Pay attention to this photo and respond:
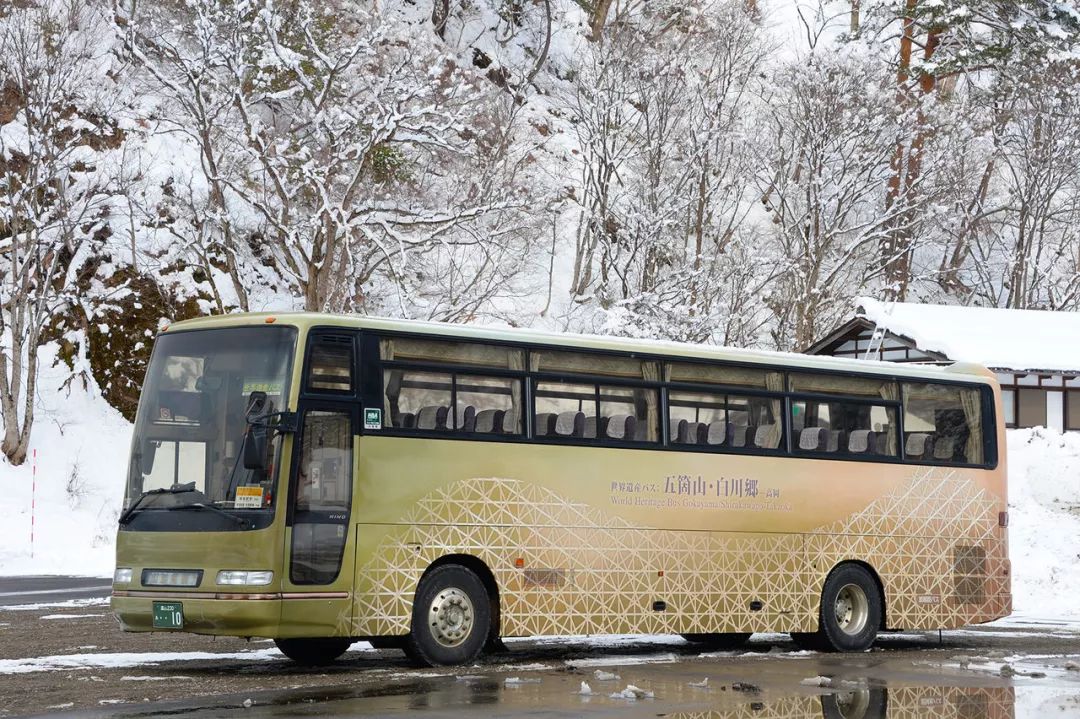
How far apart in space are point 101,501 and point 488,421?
22247mm

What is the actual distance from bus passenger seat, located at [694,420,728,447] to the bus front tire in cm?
310

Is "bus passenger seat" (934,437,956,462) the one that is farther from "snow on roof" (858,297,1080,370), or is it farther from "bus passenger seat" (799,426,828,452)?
"snow on roof" (858,297,1080,370)

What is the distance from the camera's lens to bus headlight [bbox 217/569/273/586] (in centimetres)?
1216

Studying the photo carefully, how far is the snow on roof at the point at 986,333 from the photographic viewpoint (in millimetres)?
43906

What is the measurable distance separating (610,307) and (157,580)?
31044 millimetres

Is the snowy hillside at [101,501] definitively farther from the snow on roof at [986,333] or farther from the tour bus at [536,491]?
the snow on roof at [986,333]

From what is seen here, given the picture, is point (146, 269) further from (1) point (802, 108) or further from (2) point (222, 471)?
(2) point (222, 471)

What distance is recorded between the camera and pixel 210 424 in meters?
12.6

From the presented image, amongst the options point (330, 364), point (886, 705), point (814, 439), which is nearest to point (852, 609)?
point (814, 439)

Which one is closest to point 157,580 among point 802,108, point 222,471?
point 222,471

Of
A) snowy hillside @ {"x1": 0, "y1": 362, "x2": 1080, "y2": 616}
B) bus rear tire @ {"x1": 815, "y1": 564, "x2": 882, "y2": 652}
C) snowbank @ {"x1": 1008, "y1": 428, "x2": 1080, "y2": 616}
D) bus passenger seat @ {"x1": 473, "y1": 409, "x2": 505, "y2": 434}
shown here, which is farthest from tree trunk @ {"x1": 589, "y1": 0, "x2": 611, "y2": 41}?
bus passenger seat @ {"x1": 473, "y1": 409, "x2": 505, "y2": 434}

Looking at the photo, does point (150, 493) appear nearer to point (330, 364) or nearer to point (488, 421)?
point (330, 364)

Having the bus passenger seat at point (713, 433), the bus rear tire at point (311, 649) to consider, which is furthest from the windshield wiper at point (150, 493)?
the bus passenger seat at point (713, 433)

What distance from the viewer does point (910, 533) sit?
1716cm
